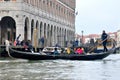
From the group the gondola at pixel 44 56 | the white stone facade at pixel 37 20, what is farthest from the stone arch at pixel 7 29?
the gondola at pixel 44 56

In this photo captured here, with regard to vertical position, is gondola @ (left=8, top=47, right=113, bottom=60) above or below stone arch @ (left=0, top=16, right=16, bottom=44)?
below

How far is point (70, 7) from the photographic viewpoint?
98.2 m

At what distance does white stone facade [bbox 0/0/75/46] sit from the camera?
53438 millimetres

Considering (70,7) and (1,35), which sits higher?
(70,7)

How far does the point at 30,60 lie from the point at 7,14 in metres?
21.1

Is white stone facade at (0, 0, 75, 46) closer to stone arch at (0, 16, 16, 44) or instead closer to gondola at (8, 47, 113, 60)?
stone arch at (0, 16, 16, 44)

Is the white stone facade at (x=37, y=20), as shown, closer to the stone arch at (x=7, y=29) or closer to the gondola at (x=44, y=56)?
the stone arch at (x=7, y=29)

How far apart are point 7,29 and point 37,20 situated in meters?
5.36

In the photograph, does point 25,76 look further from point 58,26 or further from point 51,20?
point 58,26

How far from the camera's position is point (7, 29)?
193 ft

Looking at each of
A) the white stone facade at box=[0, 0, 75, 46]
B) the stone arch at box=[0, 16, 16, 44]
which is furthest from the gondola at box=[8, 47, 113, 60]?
the stone arch at box=[0, 16, 16, 44]

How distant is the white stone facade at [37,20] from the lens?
5344 centimetres

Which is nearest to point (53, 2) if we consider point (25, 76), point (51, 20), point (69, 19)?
point (51, 20)

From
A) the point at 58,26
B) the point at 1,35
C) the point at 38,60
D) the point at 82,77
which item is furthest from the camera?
the point at 58,26
